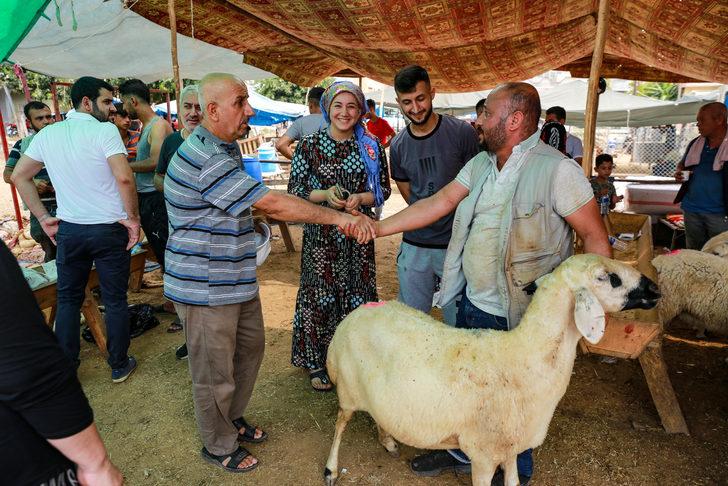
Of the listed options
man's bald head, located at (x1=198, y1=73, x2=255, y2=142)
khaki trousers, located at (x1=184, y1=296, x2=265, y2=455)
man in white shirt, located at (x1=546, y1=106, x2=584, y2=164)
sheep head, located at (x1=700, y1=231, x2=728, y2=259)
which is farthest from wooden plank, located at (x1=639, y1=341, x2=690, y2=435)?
man in white shirt, located at (x1=546, y1=106, x2=584, y2=164)

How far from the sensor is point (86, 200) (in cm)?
387

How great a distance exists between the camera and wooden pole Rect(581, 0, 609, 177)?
3.53 m

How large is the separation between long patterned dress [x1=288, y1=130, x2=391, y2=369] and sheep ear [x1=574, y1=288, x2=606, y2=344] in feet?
6.75

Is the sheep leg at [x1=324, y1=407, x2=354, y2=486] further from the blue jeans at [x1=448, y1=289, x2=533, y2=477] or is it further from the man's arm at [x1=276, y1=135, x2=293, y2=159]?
the man's arm at [x1=276, y1=135, x2=293, y2=159]

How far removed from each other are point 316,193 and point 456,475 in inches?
90.6

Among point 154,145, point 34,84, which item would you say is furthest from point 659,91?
point 34,84

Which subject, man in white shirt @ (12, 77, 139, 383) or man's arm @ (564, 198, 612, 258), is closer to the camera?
man's arm @ (564, 198, 612, 258)

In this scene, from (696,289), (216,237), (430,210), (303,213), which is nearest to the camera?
(216,237)

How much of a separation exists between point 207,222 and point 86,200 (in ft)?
6.22

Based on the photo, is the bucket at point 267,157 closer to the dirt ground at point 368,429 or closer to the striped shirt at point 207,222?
the dirt ground at point 368,429

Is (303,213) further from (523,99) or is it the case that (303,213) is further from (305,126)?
(305,126)

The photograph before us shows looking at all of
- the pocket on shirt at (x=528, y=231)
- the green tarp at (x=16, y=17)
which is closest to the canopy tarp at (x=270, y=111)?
the green tarp at (x=16, y=17)

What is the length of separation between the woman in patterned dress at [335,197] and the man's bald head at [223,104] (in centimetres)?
100

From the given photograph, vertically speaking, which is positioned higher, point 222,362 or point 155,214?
point 155,214
